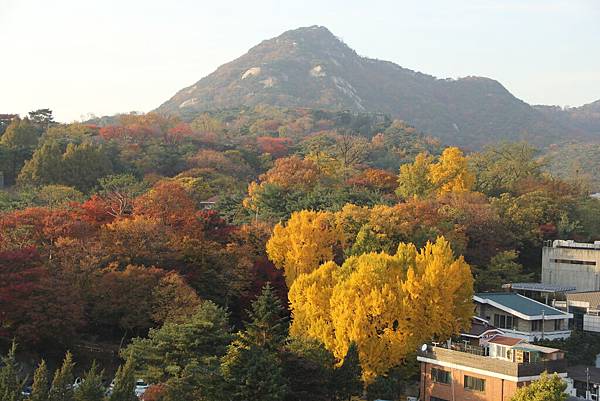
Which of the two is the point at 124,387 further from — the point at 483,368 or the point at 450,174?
the point at 450,174

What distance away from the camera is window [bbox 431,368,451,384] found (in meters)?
26.0

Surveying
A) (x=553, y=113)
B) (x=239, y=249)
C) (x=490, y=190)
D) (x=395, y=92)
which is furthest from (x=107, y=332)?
(x=553, y=113)

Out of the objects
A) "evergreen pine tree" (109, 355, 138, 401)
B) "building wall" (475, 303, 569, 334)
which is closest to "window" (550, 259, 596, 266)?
"building wall" (475, 303, 569, 334)

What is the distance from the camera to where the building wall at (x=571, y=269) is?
3838 centimetres

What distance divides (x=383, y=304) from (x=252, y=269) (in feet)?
25.0

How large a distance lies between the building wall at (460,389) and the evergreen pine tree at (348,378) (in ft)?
10.9

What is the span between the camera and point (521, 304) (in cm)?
3294

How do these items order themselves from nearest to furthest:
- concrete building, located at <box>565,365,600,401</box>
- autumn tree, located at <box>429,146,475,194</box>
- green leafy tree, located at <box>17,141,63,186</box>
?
concrete building, located at <box>565,365,600,401</box>
green leafy tree, located at <box>17,141,63,186</box>
autumn tree, located at <box>429,146,475,194</box>

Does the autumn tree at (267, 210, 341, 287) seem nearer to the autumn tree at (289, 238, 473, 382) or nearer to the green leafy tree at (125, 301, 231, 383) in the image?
the autumn tree at (289, 238, 473, 382)

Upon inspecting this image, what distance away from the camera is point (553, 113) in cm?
17438

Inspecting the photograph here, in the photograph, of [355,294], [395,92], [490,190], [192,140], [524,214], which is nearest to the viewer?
[355,294]

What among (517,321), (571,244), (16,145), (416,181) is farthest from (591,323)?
(16,145)

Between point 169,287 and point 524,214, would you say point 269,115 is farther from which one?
point 169,287

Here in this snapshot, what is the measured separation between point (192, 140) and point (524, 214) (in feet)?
107
